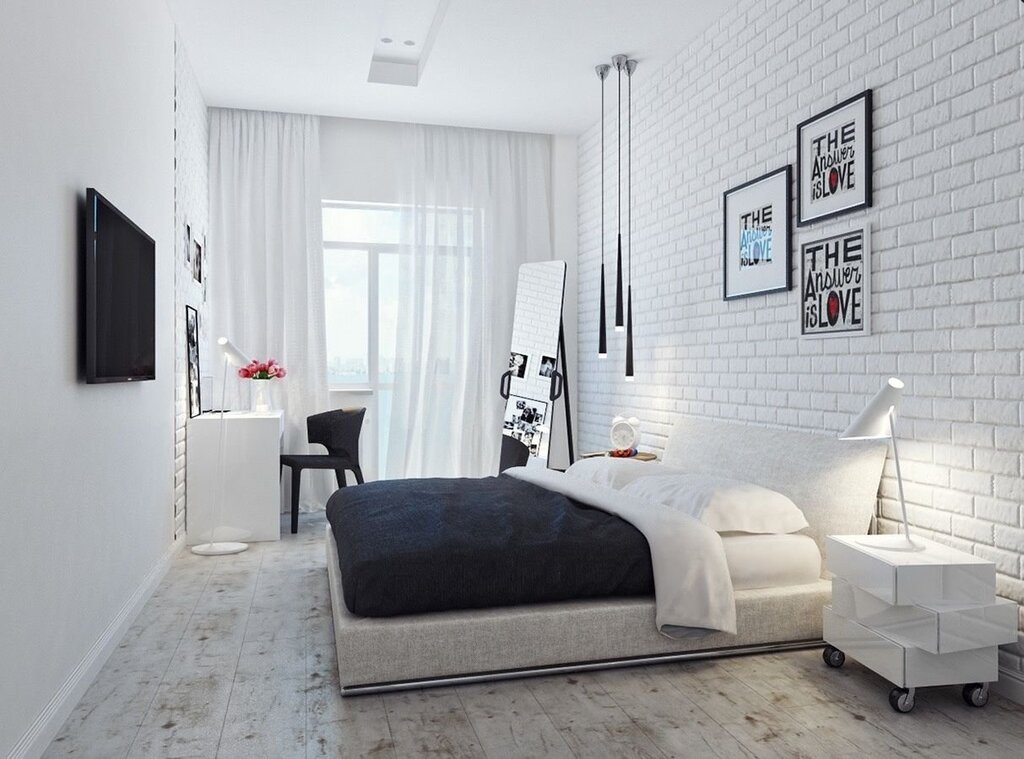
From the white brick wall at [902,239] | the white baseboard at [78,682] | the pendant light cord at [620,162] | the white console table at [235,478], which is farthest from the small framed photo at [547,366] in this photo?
the white baseboard at [78,682]

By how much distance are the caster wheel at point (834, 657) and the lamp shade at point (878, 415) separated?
76cm

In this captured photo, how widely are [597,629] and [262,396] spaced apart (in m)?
3.39

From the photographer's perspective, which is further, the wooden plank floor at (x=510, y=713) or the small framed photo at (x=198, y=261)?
the small framed photo at (x=198, y=261)

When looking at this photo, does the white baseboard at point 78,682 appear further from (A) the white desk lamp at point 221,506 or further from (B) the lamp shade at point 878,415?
(B) the lamp shade at point 878,415

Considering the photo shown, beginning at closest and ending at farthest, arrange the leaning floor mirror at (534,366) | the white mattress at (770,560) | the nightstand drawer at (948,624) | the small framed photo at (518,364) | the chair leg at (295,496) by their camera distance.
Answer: the nightstand drawer at (948,624), the white mattress at (770,560), the chair leg at (295,496), the leaning floor mirror at (534,366), the small framed photo at (518,364)

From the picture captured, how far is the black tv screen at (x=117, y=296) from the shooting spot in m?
2.58

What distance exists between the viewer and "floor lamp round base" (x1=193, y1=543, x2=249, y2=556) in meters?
4.52

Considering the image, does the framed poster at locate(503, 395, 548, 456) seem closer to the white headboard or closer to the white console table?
the white console table

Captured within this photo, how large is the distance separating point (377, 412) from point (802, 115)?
373 centimetres

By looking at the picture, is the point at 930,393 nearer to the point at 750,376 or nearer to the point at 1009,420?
the point at 1009,420

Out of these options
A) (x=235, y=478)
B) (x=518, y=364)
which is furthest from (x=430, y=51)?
(x=235, y=478)

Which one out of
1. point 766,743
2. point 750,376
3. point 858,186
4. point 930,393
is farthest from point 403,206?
point 766,743

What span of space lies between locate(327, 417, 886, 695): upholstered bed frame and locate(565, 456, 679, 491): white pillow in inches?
25.6

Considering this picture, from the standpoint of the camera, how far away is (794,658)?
113 inches
